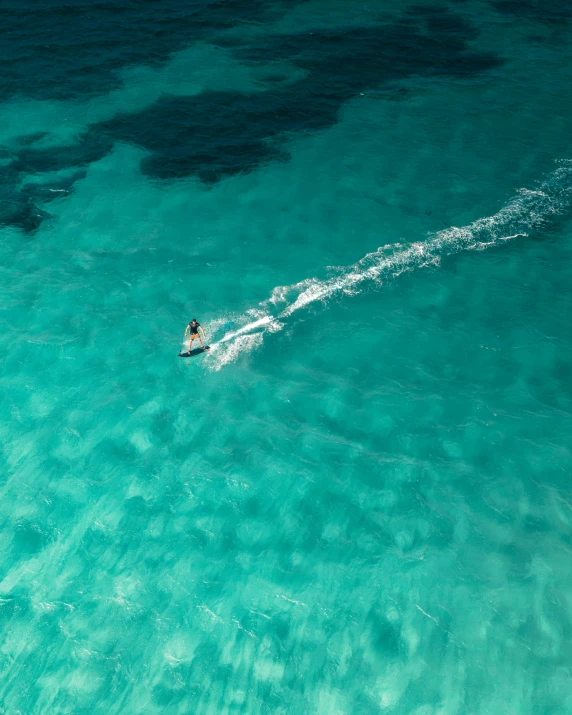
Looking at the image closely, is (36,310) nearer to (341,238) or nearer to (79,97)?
(341,238)

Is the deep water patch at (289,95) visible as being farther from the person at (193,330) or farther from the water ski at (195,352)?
the water ski at (195,352)

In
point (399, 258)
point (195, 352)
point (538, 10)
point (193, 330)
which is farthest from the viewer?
point (538, 10)

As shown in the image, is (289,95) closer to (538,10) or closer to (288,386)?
(538,10)

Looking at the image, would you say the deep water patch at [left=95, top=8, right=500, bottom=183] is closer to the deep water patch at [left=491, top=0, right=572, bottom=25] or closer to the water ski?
the deep water patch at [left=491, top=0, right=572, bottom=25]

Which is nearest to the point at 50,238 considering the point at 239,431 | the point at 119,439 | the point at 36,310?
the point at 36,310

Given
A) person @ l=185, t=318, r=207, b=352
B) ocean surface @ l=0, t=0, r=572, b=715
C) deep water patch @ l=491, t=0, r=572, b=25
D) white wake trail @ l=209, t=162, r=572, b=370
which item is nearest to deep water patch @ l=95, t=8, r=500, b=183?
ocean surface @ l=0, t=0, r=572, b=715

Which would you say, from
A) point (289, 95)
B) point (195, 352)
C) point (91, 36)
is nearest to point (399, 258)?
point (195, 352)
